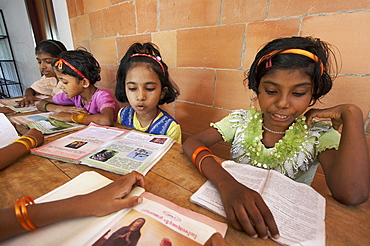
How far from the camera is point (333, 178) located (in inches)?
24.8

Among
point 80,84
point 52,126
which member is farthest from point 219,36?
point 52,126

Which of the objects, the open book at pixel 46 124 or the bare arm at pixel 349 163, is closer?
the bare arm at pixel 349 163

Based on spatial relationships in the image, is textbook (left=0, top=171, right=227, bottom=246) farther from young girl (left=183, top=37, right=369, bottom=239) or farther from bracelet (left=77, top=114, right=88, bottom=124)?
bracelet (left=77, top=114, right=88, bottom=124)

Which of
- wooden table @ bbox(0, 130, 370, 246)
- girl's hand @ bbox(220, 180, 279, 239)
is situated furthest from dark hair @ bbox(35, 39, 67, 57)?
girl's hand @ bbox(220, 180, 279, 239)

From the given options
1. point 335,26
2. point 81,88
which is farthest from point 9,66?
point 335,26

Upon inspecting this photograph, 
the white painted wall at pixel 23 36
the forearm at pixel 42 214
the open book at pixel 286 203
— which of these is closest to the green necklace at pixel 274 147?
the open book at pixel 286 203

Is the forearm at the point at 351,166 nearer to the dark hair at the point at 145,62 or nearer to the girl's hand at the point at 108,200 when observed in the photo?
the girl's hand at the point at 108,200

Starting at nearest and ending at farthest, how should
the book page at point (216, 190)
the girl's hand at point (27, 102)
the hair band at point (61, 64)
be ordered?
the book page at point (216, 190), the hair band at point (61, 64), the girl's hand at point (27, 102)

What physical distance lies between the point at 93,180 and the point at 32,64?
4793mm

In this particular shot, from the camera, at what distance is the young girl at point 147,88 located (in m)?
1.15

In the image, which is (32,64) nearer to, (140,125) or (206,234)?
(140,125)

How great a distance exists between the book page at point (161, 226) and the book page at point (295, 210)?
0.48 ft

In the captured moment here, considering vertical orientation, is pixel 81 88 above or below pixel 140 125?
above

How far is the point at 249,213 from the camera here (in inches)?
17.1
